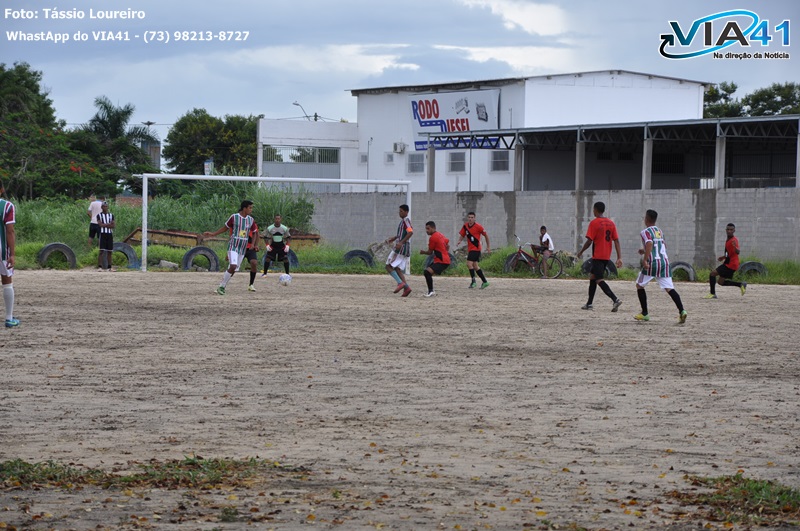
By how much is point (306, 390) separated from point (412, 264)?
74.7ft

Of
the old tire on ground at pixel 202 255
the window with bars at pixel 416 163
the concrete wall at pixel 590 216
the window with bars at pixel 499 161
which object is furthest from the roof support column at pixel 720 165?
the window with bars at pixel 416 163

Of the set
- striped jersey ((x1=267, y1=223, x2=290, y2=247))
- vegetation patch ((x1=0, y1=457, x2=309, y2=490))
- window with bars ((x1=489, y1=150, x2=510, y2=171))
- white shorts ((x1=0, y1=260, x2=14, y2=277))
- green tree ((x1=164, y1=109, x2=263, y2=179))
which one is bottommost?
vegetation patch ((x1=0, y1=457, x2=309, y2=490))

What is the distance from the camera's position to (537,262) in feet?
101

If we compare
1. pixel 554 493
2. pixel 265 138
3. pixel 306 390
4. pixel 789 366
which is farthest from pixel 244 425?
pixel 265 138

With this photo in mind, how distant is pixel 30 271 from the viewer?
28.0 metres

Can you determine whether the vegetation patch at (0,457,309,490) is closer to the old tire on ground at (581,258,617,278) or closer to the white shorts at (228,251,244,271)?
the white shorts at (228,251,244,271)

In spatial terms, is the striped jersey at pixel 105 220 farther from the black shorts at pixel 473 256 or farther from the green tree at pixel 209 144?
the green tree at pixel 209 144

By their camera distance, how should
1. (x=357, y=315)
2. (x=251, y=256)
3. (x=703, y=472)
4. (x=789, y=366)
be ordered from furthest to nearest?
(x=251, y=256) → (x=357, y=315) → (x=789, y=366) → (x=703, y=472)

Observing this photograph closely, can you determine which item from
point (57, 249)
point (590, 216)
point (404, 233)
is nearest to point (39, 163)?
point (57, 249)

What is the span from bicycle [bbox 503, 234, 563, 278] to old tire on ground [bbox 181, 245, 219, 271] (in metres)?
7.98

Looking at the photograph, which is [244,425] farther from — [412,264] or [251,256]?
[412,264]

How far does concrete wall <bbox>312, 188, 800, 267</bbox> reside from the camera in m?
31.1

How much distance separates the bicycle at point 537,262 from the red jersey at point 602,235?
40.8 feet

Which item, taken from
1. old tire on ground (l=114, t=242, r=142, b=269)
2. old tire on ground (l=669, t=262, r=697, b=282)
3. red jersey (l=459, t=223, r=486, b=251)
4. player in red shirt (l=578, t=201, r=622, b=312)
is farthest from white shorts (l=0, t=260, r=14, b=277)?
old tire on ground (l=669, t=262, r=697, b=282)
